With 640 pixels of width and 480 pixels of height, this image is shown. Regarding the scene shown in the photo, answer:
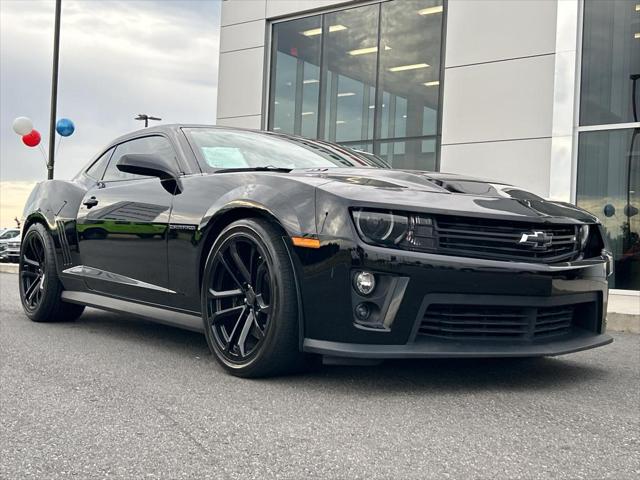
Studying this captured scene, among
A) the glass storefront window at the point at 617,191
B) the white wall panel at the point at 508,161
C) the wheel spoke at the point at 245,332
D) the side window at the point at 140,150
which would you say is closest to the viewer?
the wheel spoke at the point at 245,332

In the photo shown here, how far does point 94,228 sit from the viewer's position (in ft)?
15.7

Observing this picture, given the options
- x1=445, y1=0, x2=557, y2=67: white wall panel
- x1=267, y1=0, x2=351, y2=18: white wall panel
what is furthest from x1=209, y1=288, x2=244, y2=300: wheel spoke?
x1=267, y1=0, x2=351, y2=18: white wall panel

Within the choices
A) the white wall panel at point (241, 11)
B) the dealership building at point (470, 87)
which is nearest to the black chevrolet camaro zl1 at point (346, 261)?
the dealership building at point (470, 87)

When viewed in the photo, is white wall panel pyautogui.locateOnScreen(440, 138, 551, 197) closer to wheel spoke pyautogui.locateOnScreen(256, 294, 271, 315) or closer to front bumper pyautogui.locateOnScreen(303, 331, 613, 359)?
front bumper pyautogui.locateOnScreen(303, 331, 613, 359)

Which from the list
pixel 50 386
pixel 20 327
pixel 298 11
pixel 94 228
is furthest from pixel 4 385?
pixel 298 11

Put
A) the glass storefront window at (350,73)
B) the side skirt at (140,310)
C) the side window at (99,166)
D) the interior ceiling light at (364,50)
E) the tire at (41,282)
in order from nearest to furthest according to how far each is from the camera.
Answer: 1. the side skirt at (140,310)
2. the side window at (99,166)
3. the tire at (41,282)
4. the interior ceiling light at (364,50)
5. the glass storefront window at (350,73)

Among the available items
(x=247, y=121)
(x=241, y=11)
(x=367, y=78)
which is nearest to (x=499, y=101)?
(x=367, y=78)

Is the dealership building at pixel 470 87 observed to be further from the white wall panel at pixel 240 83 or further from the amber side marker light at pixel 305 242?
the amber side marker light at pixel 305 242

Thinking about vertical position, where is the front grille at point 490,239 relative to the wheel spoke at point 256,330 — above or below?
above

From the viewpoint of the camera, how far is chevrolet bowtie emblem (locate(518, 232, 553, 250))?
3.24 metres

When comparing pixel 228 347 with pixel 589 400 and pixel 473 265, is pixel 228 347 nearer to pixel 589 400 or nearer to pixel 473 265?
pixel 473 265

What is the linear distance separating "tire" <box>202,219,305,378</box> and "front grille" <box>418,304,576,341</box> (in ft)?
1.96

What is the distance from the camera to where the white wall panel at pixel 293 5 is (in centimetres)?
1447

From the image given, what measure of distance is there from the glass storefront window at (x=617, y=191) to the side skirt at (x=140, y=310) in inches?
304
